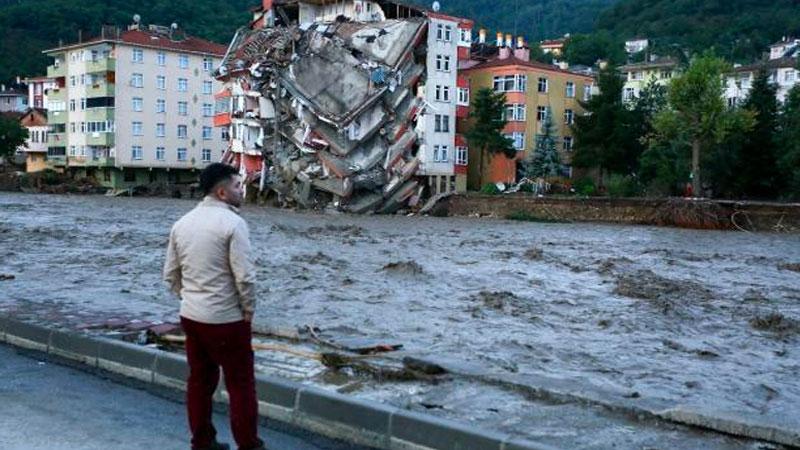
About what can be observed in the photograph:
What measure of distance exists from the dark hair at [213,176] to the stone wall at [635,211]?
47839 mm

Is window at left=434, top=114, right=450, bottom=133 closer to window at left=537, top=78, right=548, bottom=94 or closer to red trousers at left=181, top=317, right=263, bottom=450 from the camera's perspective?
window at left=537, top=78, right=548, bottom=94

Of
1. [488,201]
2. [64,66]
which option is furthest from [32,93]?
[488,201]

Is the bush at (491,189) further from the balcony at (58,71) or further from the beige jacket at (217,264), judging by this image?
the beige jacket at (217,264)

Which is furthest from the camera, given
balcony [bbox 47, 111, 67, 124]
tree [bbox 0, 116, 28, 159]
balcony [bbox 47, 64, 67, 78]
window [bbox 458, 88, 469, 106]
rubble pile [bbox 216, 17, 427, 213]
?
tree [bbox 0, 116, 28, 159]

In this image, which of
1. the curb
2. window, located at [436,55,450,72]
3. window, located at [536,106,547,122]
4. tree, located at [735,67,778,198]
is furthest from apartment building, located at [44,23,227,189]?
the curb

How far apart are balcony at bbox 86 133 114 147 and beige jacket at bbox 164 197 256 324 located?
288 ft

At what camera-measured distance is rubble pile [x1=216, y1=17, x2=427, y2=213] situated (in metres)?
65.4

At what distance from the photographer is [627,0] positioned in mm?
169125

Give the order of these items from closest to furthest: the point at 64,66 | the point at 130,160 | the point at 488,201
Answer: the point at 488,201, the point at 130,160, the point at 64,66

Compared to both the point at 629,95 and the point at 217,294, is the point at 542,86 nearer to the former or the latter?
the point at 629,95

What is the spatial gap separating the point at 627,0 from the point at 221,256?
17520cm

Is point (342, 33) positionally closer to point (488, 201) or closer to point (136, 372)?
point (488, 201)

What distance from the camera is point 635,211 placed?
54.4 m

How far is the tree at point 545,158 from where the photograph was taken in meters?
69.8
